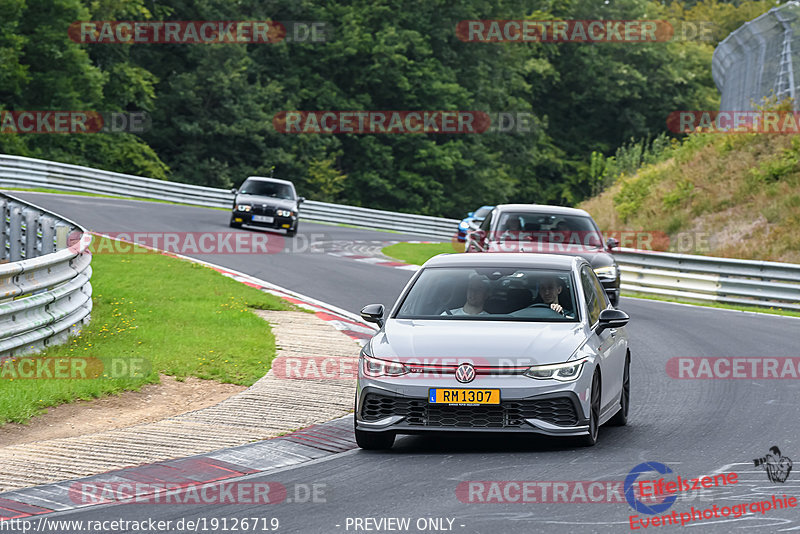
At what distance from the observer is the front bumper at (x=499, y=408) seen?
8812 millimetres

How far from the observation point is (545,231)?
20000mm

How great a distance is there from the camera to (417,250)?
36.2 meters

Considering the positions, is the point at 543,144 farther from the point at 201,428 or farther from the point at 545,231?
the point at 201,428

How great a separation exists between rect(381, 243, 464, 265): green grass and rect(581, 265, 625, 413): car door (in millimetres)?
19039

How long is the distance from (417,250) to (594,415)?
27041 millimetres

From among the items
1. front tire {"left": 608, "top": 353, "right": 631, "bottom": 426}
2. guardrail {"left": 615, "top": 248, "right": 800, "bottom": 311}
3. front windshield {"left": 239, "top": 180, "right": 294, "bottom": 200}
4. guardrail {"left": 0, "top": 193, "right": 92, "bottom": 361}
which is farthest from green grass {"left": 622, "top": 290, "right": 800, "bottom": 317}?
guardrail {"left": 0, "top": 193, "right": 92, "bottom": 361}

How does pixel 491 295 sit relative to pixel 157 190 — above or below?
above

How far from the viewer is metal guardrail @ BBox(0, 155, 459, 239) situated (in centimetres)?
4322

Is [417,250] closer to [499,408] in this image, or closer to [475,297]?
[475,297]

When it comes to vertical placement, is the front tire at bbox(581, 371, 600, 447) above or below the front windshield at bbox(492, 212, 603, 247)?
below

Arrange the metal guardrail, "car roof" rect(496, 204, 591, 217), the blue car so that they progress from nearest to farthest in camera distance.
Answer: "car roof" rect(496, 204, 591, 217) → the blue car → the metal guardrail

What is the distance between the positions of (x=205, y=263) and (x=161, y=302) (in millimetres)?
7308

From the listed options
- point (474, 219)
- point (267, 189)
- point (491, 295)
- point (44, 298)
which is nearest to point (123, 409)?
point (44, 298)

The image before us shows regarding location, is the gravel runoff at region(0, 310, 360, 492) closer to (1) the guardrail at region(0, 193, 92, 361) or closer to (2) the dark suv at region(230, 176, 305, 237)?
(1) the guardrail at region(0, 193, 92, 361)
